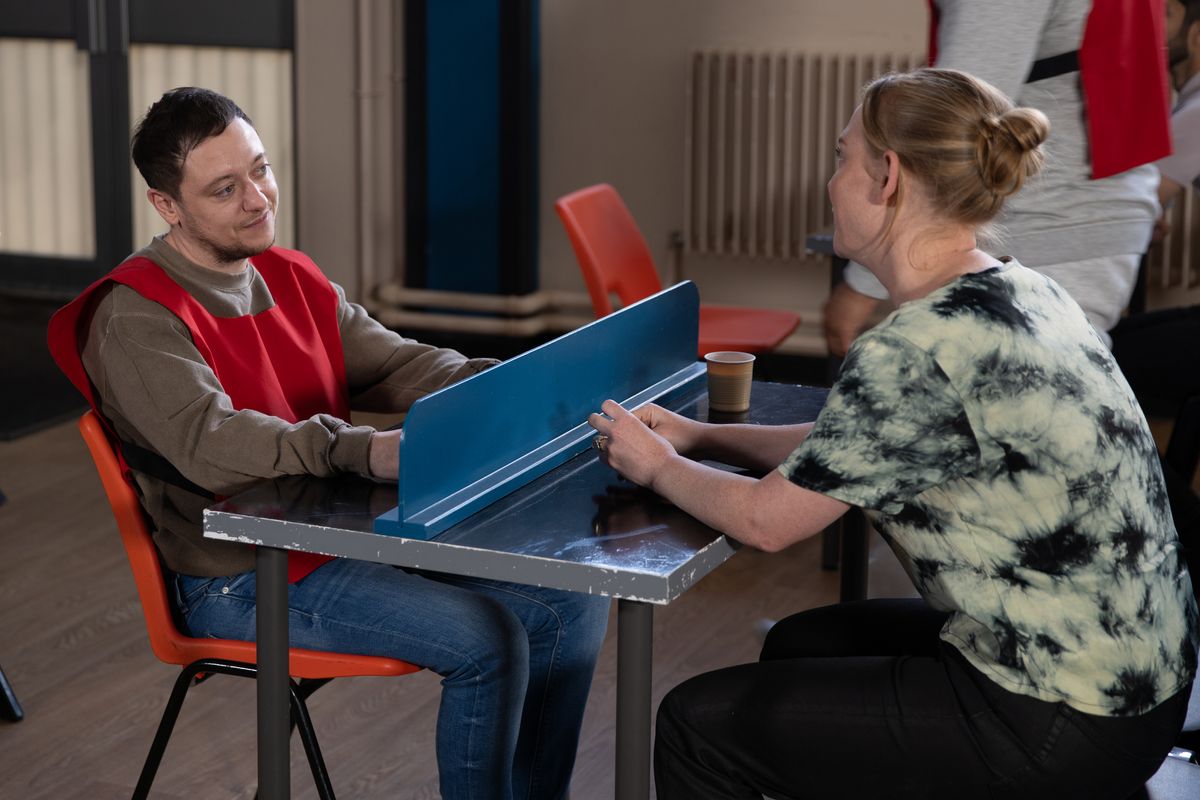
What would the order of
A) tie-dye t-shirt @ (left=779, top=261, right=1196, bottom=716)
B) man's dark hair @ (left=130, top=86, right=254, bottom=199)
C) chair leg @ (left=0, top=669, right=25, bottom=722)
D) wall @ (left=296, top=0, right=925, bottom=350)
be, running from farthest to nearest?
wall @ (left=296, top=0, right=925, bottom=350), chair leg @ (left=0, top=669, right=25, bottom=722), man's dark hair @ (left=130, top=86, right=254, bottom=199), tie-dye t-shirt @ (left=779, top=261, right=1196, bottom=716)

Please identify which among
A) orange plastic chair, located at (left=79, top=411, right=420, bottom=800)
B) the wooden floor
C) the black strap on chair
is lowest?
the wooden floor

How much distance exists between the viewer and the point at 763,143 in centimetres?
481

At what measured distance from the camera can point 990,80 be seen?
2385 mm

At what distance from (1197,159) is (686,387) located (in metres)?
1.70

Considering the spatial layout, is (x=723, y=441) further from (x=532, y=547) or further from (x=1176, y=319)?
(x=1176, y=319)

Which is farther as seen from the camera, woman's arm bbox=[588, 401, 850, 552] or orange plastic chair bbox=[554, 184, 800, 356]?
orange plastic chair bbox=[554, 184, 800, 356]

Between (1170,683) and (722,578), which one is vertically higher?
(1170,683)

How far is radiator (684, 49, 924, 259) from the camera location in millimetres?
4688

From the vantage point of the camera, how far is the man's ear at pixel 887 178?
5.47 feet

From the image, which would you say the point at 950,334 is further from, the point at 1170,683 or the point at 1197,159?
the point at 1197,159

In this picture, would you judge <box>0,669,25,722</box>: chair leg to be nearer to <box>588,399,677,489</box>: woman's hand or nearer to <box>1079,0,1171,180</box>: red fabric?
<box>588,399,677,489</box>: woman's hand

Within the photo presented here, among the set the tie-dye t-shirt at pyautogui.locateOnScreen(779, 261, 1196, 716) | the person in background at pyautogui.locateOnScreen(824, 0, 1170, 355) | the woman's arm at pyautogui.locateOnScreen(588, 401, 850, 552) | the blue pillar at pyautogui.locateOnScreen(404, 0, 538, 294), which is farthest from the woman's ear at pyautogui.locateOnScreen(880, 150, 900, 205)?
the blue pillar at pyautogui.locateOnScreen(404, 0, 538, 294)

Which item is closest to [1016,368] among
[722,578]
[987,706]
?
[987,706]

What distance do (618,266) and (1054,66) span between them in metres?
1.42
